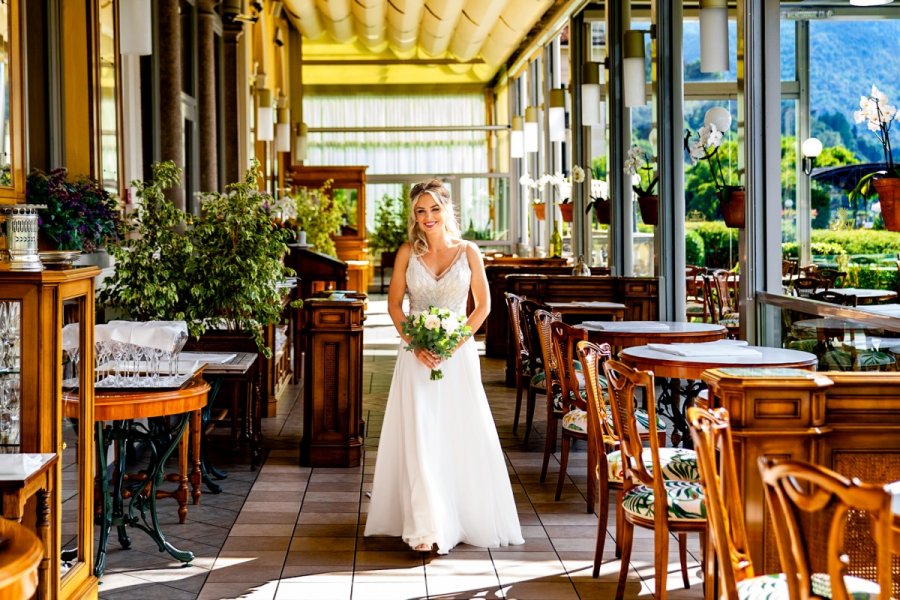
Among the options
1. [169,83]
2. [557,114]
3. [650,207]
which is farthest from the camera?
[557,114]

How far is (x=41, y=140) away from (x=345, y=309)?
1.74 meters

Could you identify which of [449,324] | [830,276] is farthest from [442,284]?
[830,276]

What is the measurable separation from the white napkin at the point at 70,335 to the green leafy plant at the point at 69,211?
1.58 m

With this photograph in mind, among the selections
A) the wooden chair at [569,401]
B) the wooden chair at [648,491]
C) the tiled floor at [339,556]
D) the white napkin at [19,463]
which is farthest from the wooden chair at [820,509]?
the wooden chair at [569,401]

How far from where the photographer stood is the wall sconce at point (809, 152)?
247 inches

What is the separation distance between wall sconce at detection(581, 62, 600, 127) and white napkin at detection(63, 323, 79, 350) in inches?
289

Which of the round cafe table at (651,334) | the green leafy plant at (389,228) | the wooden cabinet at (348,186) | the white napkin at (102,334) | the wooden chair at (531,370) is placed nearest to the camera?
the white napkin at (102,334)

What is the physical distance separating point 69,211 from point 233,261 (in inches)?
45.5

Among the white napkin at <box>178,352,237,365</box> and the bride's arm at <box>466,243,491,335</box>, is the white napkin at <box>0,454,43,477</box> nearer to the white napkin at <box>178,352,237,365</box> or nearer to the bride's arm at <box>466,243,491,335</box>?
the white napkin at <box>178,352,237,365</box>

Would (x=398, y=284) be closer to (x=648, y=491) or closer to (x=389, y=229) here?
(x=648, y=491)

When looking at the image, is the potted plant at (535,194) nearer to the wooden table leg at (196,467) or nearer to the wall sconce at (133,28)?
the wall sconce at (133,28)

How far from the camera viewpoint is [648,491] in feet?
11.9

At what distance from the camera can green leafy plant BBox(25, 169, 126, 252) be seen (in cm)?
488

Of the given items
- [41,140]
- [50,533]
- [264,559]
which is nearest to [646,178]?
[41,140]
